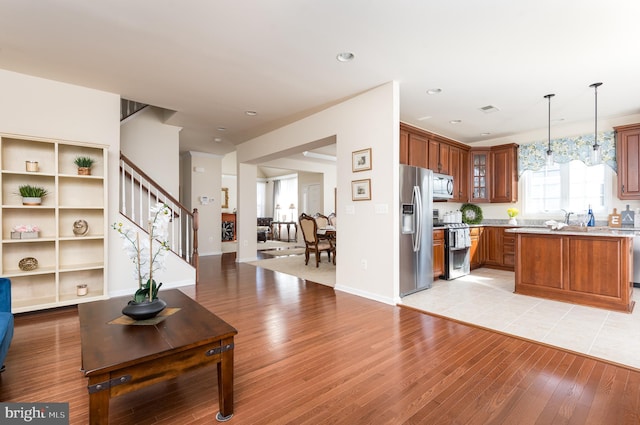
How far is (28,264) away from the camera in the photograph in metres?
3.47

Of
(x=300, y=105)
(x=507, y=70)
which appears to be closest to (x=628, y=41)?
(x=507, y=70)

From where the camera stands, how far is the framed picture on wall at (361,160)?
4.10m

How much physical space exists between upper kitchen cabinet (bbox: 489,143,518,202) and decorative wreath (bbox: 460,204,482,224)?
0.51 meters

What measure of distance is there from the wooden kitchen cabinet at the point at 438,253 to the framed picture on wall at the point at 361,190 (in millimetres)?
1483

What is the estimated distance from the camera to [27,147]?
3.67m

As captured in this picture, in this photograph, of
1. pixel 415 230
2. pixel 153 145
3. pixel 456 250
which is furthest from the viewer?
pixel 153 145

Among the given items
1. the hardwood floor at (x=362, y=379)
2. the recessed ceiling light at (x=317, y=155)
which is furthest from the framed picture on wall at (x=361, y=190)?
the recessed ceiling light at (x=317, y=155)

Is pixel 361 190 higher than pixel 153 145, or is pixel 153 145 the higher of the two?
pixel 153 145

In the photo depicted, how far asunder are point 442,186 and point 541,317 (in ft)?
9.06

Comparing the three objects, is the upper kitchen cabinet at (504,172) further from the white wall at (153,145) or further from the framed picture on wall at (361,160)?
the white wall at (153,145)

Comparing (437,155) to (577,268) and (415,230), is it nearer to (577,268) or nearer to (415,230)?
(415,230)

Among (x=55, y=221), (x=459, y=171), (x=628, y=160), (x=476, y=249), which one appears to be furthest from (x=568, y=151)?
(x=55, y=221)

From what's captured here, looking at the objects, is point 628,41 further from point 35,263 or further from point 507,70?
point 35,263

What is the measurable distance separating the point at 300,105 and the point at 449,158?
304cm
